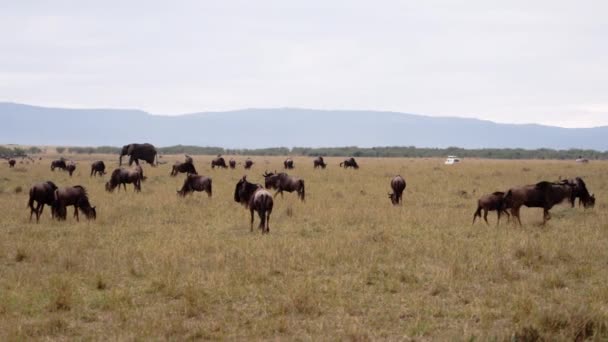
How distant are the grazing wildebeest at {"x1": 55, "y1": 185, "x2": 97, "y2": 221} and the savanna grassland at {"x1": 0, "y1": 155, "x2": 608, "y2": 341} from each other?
1.62 feet

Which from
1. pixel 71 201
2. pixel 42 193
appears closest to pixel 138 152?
pixel 71 201

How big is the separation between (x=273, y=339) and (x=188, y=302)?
1959mm

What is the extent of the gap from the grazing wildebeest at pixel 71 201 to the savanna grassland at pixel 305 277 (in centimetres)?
→ 49

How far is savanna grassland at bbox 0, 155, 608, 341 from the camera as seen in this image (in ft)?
27.8

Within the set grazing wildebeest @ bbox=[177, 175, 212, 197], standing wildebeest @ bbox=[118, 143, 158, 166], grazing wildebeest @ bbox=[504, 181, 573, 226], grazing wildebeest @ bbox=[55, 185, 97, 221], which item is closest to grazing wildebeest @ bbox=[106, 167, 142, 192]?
grazing wildebeest @ bbox=[177, 175, 212, 197]

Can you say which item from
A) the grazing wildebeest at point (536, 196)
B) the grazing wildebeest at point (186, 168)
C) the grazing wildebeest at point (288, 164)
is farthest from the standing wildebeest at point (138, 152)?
the grazing wildebeest at point (536, 196)

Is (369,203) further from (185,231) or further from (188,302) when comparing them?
(188,302)

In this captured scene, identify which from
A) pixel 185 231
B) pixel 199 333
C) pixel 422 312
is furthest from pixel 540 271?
pixel 185 231

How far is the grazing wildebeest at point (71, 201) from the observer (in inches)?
723

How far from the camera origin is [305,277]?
1130 cm

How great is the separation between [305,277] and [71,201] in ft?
34.0

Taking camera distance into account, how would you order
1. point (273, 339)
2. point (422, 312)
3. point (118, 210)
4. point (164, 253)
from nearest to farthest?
point (273, 339) → point (422, 312) → point (164, 253) → point (118, 210)

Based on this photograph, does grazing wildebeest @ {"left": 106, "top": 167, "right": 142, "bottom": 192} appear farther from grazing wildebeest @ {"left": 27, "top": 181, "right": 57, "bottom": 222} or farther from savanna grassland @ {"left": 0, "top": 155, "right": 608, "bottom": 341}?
grazing wildebeest @ {"left": 27, "top": 181, "right": 57, "bottom": 222}

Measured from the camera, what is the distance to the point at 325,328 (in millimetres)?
8547
